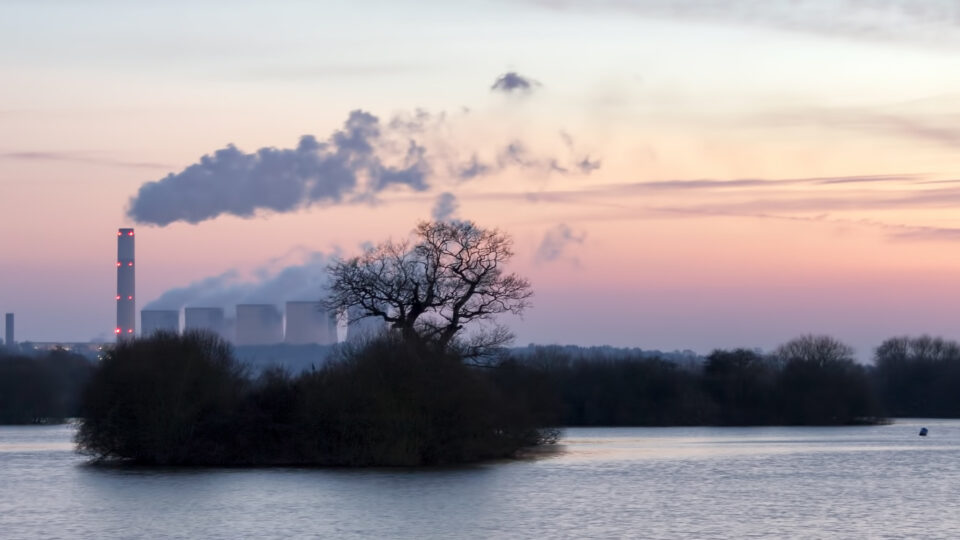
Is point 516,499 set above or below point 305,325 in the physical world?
below

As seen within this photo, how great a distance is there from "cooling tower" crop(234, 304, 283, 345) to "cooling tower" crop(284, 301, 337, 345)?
1.54 metres

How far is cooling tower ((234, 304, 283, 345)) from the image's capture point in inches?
5743

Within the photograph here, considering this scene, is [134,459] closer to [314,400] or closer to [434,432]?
[314,400]

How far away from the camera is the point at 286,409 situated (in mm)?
48312

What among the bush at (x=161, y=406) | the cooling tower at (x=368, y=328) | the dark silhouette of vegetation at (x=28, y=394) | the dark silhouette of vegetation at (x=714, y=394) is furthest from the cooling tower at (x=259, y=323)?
the bush at (x=161, y=406)

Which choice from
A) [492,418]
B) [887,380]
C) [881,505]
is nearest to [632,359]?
[887,380]

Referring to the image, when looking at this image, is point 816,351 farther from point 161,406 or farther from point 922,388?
point 161,406

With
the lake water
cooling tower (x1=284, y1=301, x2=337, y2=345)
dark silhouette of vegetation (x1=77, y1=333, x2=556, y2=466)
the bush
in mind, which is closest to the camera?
the lake water

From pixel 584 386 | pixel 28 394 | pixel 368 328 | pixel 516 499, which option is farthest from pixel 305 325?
pixel 516 499

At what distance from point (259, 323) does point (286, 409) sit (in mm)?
98975

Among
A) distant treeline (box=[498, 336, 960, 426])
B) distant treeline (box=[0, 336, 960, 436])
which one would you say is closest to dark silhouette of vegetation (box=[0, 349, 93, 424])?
distant treeline (box=[0, 336, 960, 436])

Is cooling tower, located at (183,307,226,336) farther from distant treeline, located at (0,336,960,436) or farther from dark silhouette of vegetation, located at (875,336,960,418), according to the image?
dark silhouette of vegetation, located at (875,336,960,418)

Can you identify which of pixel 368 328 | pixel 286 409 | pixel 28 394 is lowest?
pixel 286 409

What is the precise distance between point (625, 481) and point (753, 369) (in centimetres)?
6460
